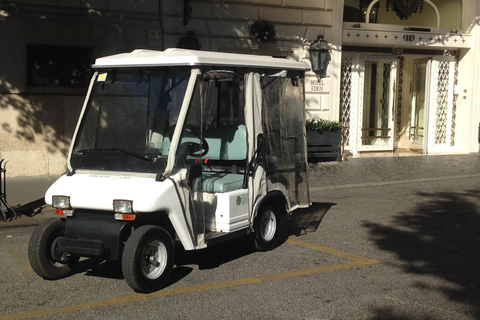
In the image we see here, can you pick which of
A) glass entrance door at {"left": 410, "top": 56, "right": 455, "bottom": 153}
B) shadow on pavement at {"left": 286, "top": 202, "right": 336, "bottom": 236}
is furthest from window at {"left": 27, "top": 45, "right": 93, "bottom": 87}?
glass entrance door at {"left": 410, "top": 56, "right": 455, "bottom": 153}

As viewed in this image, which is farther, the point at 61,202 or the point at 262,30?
the point at 262,30

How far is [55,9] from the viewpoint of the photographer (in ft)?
43.7

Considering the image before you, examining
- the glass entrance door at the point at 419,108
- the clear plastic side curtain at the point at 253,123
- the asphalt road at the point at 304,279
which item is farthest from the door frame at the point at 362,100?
the clear plastic side curtain at the point at 253,123

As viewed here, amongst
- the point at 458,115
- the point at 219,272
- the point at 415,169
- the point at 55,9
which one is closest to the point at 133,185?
the point at 219,272

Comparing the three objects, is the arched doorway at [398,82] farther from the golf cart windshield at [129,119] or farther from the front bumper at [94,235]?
the front bumper at [94,235]

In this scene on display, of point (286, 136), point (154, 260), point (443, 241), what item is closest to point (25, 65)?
point (286, 136)

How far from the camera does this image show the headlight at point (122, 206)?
6.00 metres

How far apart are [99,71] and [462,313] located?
13.9 ft

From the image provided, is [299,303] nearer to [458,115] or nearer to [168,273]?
[168,273]

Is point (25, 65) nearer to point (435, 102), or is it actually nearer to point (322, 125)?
point (322, 125)

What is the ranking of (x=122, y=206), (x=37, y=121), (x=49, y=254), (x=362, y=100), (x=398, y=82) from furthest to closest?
(x=398, y=82) < (x=362, y=100) < (x=37, y=121) < (x=49, y=254) < (x=122, y=206)

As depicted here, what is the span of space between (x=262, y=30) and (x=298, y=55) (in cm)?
141

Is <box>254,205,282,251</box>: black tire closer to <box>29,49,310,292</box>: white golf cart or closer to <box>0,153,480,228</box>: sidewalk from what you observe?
<box>29,49,310,292</box>: white golf cart

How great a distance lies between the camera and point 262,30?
603 inches
